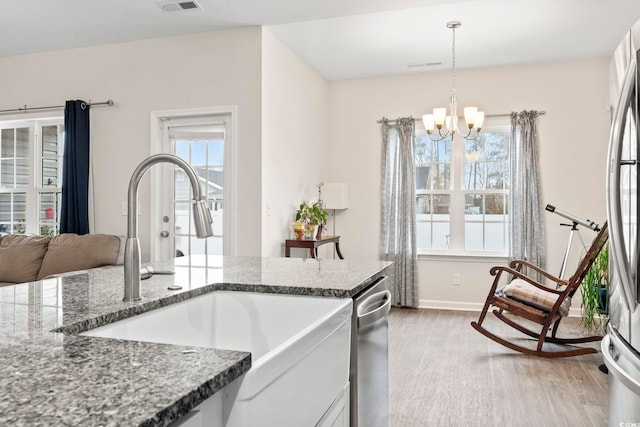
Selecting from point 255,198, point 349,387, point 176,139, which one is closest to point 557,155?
point 255,198

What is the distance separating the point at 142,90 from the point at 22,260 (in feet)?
5.88

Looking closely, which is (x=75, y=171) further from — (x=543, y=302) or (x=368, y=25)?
(x=543, y=302)

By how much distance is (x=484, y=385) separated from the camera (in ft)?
10.1

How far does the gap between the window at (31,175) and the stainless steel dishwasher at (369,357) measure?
13.8 ft

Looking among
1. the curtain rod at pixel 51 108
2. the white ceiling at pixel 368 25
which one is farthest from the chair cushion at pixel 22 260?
the white ceiling at pixel 368 25

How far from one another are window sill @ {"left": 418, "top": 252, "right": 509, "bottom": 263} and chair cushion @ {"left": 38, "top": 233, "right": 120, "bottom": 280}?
325cm

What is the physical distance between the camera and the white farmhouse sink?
86 cm

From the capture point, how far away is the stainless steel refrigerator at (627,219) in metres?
1.38

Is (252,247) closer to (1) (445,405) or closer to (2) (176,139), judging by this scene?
(2) (176,139)

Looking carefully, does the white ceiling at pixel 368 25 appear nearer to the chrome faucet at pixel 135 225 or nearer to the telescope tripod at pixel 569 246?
the telescope tripod at pixel 569 246

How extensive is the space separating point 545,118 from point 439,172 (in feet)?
4.02

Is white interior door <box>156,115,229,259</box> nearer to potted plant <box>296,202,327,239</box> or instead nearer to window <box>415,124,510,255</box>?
potted plant <box>296,202,327,239</box>

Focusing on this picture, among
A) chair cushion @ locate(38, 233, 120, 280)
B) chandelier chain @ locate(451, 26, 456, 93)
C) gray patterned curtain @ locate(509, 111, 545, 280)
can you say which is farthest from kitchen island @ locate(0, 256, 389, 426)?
gray patterned curtain @ locate(509, 111, 545, 280)

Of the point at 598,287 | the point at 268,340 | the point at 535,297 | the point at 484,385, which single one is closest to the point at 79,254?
the point at 268,340
